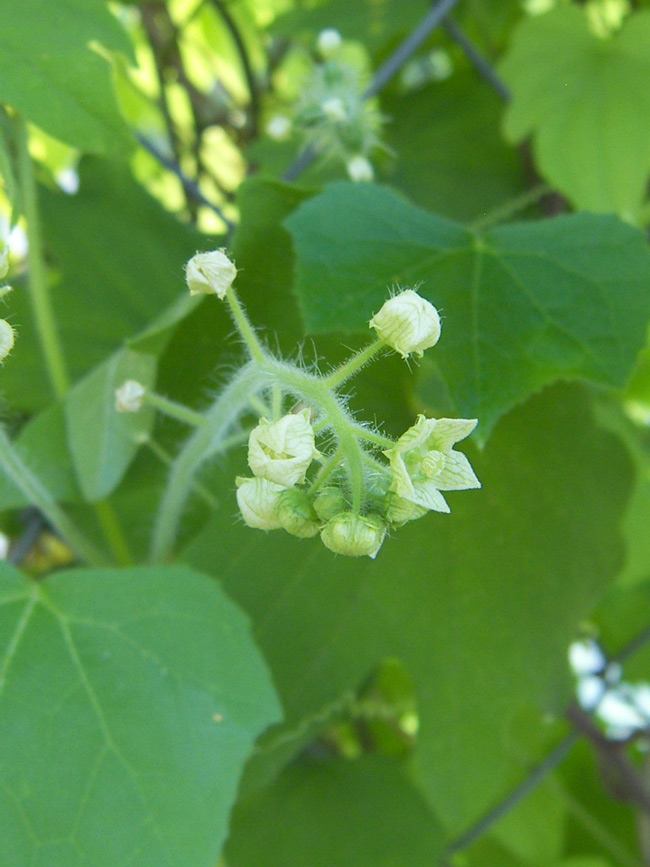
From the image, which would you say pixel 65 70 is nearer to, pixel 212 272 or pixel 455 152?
pixel 212 272

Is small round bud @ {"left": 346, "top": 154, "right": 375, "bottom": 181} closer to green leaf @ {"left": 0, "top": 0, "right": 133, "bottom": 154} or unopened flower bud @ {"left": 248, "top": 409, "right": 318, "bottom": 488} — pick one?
green leaf @ {"left": 0, "top": 0, "right": 133, "bottom": 154}

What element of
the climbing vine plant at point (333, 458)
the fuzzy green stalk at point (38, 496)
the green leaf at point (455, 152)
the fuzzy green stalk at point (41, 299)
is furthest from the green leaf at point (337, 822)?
the green leaf at point (455, 152)

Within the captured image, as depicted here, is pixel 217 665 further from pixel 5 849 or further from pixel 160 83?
pixel 160 83

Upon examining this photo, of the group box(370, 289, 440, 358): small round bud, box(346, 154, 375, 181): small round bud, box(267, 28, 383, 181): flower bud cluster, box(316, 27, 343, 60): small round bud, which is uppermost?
box(370, 289, 440, 358): small round bud

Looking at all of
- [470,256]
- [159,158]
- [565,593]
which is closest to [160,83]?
[159,158]

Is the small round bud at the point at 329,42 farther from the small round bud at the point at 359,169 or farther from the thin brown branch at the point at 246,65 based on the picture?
the thin brown branch at the point at 246,65

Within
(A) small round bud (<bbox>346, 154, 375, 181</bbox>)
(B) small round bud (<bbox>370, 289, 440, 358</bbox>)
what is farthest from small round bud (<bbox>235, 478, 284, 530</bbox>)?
(A) small round bud (<bbox>346, 154, 375, 181</bbox>)
